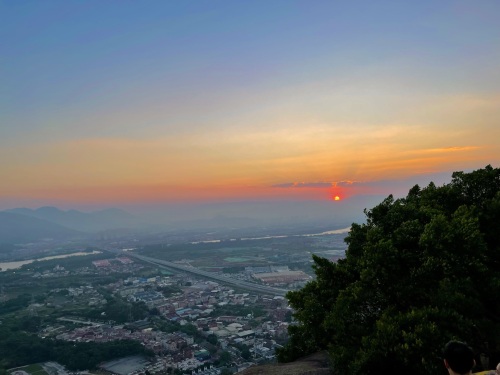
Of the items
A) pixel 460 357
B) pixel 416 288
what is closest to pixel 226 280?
pixel 416 288

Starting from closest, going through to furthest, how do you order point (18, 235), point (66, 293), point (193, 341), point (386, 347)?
point (386, 347)
point (193, 341)
point (66, 293)
point (18, 235)

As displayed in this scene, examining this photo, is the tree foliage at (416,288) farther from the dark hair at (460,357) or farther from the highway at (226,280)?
the highway at (226,280)

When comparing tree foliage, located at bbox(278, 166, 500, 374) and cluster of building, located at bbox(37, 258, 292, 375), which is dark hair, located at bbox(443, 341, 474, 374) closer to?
tree foliage, located at bbox(278, 166, 500, 374)

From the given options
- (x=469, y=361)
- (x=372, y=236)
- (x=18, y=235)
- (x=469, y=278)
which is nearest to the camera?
(x=469, y=361)

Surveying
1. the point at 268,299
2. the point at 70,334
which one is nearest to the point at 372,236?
the point at 70,334

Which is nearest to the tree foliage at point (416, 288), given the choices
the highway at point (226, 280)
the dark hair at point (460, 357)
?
the dark hair at point (460, 357)

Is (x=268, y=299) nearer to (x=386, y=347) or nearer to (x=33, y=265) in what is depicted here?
(x=386, y=347)

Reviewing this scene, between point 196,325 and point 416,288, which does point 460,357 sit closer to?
point 416,288
